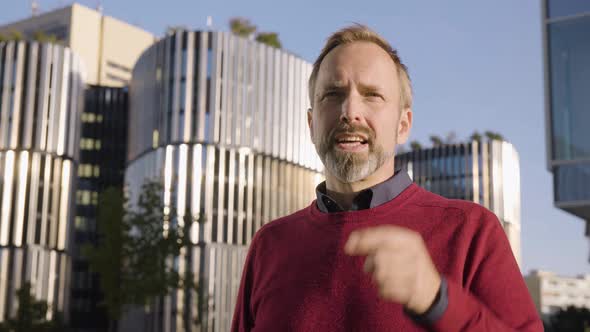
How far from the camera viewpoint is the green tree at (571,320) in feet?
180

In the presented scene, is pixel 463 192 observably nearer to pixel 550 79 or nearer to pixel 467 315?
pixel 550 79

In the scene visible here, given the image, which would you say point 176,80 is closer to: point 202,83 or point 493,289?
point 202,83

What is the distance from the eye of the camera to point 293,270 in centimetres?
253

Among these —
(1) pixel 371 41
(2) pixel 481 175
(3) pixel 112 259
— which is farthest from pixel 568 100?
(2) pixel 481 175

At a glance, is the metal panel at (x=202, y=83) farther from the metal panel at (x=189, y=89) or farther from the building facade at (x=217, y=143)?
the metal panel at (x=189, y=89)

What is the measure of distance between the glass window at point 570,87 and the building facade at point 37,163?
4368 centimetres

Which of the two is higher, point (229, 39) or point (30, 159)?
point (229, 39)

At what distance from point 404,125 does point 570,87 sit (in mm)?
23020

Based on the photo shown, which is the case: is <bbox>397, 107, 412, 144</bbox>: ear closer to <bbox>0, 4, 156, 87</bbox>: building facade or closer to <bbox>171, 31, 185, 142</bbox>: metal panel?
<bbox>171, 31, 185, 142</bbox>: metal panel

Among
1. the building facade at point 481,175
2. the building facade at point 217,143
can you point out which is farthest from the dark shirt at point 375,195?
the building facade at point 481,175

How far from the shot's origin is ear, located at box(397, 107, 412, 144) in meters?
2.57

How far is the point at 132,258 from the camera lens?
102 feet

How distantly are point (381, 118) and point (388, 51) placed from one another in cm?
24

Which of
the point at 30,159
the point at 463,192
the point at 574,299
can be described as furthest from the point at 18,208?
the point at 574,299
